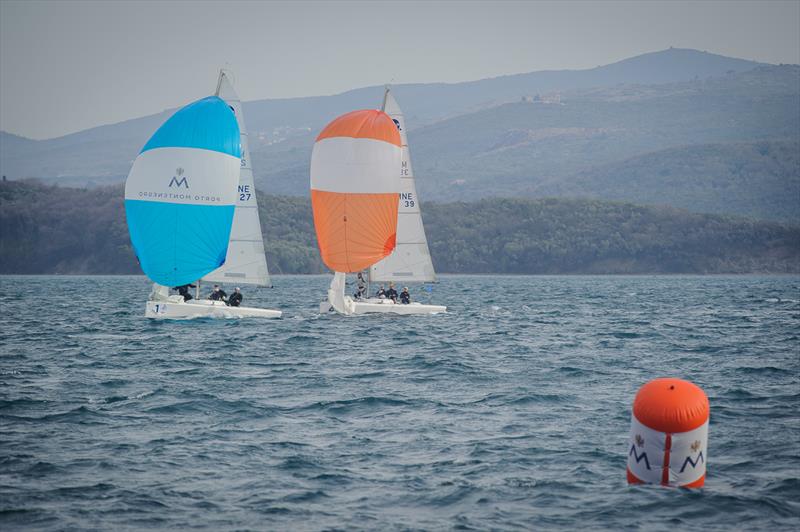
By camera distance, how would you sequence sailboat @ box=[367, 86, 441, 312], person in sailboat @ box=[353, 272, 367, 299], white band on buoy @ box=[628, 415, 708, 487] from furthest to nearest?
sailboat @ box=[367, 86, 441, 312], person in sailboat @ box=[353, 272, 367, 299], white band on buoy @ box=[628, 415, 708, 487]

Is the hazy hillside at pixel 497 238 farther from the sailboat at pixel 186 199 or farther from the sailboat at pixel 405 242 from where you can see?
the sailboat at pixel 186 199

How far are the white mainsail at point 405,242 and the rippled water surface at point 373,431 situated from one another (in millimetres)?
9466

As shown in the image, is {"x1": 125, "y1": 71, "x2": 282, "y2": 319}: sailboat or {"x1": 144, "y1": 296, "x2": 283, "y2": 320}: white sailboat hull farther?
{"x1": 144, "y1": 296, "x2": 283, "y2": 320}: white sailboat hull

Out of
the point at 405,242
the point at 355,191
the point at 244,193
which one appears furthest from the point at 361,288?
the point at 244,193

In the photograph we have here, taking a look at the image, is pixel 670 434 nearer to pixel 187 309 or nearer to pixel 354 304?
pixel 187 309

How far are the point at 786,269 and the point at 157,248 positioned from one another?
141436mm

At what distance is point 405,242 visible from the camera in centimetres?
4503

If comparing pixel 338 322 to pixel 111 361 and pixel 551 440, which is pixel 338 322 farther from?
pixel 551 440

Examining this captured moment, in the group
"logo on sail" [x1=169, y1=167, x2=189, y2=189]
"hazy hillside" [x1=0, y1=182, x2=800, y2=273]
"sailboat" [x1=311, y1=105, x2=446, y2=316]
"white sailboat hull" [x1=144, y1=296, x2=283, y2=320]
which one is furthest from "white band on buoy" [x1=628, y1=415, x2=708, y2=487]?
"hazy hillside" [x1=0, y1=182, x2=800, y2=273]

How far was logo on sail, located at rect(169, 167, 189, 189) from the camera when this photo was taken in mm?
37188

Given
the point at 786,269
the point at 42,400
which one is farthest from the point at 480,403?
the point at 786,269

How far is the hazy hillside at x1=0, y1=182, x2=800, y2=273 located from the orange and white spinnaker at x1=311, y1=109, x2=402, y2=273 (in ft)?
341

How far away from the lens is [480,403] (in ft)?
68.9

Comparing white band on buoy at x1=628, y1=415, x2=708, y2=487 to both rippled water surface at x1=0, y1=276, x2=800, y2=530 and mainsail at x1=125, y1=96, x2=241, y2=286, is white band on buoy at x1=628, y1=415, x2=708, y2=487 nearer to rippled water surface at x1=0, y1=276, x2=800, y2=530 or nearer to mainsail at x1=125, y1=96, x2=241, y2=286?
rippled water surface at x1=0, y1=276, x2=800, y2=530
